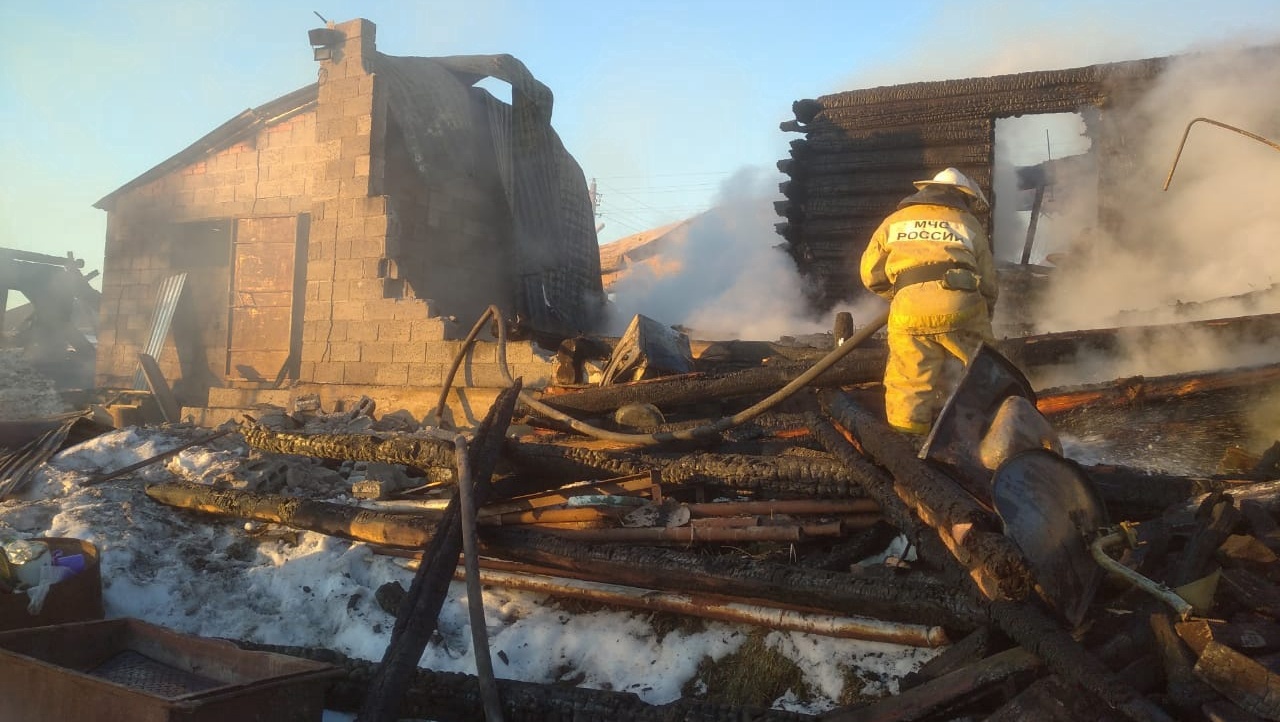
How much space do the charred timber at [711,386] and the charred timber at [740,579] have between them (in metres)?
1.93

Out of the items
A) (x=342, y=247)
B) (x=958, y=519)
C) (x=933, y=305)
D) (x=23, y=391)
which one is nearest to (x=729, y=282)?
(x=342, y=247)

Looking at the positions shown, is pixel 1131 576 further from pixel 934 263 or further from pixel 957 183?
pixel 957 183

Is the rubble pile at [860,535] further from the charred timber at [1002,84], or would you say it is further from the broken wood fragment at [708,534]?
the charred timber at [1002,84]

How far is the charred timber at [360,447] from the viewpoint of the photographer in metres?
4.98

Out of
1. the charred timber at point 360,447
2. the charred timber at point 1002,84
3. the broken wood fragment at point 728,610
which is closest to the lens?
the broken wood fragment at point 728,610

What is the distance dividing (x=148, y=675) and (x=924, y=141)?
9.00m

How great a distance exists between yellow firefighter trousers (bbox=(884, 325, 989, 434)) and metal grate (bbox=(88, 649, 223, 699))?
3.73 metres

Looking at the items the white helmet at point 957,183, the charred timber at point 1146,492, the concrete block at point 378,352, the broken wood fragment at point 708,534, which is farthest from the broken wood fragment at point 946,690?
the concrete block at point 378,352

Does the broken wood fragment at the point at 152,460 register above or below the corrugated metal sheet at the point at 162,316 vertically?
below

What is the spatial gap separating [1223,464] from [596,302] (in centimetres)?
930

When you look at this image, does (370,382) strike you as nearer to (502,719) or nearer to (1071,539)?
(502,719)

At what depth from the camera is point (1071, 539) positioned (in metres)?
3.08

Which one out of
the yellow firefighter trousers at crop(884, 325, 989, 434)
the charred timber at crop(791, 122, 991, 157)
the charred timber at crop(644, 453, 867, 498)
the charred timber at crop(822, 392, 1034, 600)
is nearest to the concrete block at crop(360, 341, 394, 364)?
the charred timber at crop(791, 122, 991, 157)

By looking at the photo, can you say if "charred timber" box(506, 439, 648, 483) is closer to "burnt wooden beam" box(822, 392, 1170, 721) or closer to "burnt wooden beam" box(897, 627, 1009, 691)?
"burnt wooden beam" box(822, 392, 1170, 721)
